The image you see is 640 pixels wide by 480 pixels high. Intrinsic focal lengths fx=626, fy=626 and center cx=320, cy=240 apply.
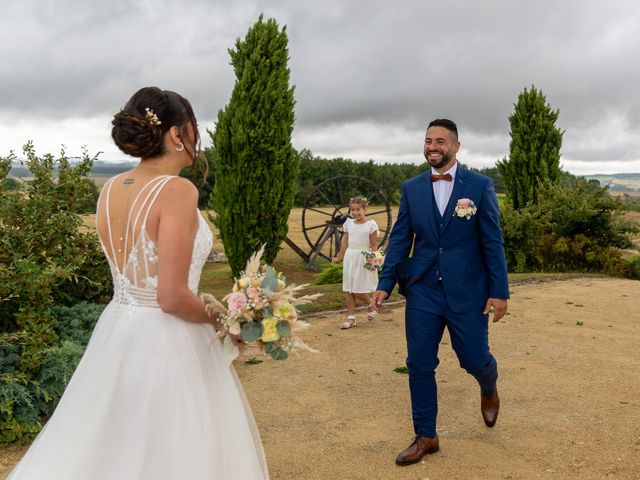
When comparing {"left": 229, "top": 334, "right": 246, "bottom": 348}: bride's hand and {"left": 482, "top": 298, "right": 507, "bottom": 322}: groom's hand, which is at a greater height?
{"left": 229, "top": 334, "right": 246, "bottom": 348}: bride's hand

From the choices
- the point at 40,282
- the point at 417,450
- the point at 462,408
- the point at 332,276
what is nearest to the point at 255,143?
the point at 332,276

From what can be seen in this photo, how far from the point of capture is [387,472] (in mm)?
4344

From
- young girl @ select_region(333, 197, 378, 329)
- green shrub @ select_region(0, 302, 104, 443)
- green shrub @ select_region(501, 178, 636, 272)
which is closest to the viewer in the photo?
green shrub @ select_region(0, 302, 104, 443)

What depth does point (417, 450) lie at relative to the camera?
4.46 metres

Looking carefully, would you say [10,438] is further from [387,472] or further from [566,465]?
[566,465]

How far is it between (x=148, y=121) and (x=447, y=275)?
2.64m

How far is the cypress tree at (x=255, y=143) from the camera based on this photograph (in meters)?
13.8

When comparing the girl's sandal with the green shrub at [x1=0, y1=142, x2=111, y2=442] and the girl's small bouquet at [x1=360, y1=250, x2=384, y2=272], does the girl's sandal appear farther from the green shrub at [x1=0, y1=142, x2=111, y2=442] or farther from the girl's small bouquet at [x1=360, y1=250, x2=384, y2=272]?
the green shrub at [x1=0, y1=142, x2=111, y2=442]

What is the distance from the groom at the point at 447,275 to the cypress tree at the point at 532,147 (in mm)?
15673

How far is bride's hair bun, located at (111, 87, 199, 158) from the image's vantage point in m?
2.52

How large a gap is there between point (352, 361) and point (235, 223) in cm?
742

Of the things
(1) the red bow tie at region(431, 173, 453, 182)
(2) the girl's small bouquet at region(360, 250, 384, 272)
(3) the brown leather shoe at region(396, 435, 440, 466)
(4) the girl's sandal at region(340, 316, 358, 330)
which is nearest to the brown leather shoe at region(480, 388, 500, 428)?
(3) the brown leather shoe at region(396, 435, 440, 466)

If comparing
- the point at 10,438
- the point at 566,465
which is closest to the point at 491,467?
the point at 566,465

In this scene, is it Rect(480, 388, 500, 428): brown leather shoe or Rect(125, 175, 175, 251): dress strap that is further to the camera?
Rect(480, 388, 500, 428): brown leather shoe
